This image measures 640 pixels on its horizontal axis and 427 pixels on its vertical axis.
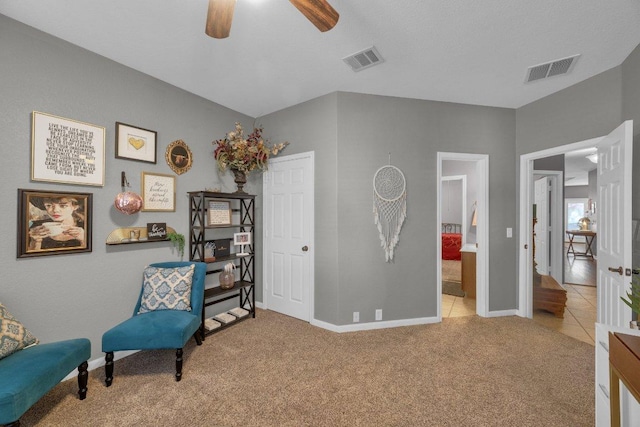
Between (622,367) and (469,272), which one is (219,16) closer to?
(622,367)

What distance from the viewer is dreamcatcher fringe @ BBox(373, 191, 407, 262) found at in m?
3.03

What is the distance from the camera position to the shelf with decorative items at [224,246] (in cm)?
293

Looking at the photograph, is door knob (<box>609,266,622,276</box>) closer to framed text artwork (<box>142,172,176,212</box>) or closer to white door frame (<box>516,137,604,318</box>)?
A: white door frame (<box>516,137,604,318</box>)

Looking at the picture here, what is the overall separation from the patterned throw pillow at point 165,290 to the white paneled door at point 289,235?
1.23 metres

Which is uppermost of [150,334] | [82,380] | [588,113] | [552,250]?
Answer: [588,113]

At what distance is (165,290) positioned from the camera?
2.40m

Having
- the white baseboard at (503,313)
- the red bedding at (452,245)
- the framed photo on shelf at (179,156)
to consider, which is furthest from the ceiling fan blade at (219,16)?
the red bedding at (452,245)

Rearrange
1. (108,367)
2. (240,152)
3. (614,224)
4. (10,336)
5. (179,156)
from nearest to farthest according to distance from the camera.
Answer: (10,336) → (108,367) → (614,224) → (179,156) → (240,152)

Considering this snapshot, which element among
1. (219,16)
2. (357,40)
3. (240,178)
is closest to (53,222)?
(240,178)

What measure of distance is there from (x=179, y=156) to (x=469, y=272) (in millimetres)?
4328

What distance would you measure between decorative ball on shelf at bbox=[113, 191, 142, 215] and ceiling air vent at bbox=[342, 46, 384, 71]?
7.31 ft

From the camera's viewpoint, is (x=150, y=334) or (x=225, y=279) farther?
(x=225, y=279)

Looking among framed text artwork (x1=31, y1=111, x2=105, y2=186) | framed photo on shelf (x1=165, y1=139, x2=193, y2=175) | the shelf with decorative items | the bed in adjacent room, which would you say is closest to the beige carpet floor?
the shelf with decorative items

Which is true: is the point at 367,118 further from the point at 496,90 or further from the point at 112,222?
A: the point at 112,222
